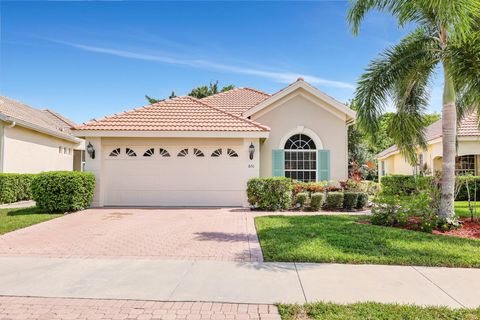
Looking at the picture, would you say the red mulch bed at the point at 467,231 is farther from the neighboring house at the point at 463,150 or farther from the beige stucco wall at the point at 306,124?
the neighboring house at the point at 463,150

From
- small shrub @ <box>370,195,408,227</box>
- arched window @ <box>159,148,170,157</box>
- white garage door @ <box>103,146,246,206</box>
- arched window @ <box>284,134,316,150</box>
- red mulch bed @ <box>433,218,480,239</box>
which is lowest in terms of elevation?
red mulch bed @ <box>433,218,480,239</box>

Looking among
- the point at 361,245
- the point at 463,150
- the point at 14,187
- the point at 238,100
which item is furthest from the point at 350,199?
the point at 14,187

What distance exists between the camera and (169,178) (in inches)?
554

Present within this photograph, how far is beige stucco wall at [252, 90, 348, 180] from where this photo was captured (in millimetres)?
15719

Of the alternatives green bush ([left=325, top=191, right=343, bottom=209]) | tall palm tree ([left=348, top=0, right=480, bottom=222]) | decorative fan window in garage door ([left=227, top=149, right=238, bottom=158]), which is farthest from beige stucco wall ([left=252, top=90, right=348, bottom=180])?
tall palm tree ([left=348, top=0, right=480, bottom=222])

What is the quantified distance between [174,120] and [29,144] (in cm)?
976

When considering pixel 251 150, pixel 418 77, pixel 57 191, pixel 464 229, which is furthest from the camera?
pixel 251 150

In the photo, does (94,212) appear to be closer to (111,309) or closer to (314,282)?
(111,309)

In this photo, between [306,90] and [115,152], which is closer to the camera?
[115,152]

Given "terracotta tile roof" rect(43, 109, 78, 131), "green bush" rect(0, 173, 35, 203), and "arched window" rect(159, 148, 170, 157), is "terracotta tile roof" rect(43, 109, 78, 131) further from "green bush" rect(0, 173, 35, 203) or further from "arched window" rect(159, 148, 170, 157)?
"arched window" rect(159, 148, 170, 157)

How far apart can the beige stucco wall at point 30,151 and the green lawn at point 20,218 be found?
478cm

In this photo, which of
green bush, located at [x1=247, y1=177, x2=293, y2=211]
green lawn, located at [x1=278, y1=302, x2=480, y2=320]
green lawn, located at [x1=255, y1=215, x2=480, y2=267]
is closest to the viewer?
green lawn, located at [x1=278, y1=302, x2=480, y2=320]

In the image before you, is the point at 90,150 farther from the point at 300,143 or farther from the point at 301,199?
the point at 300,143

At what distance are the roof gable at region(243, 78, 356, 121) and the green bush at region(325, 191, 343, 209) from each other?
458cm
